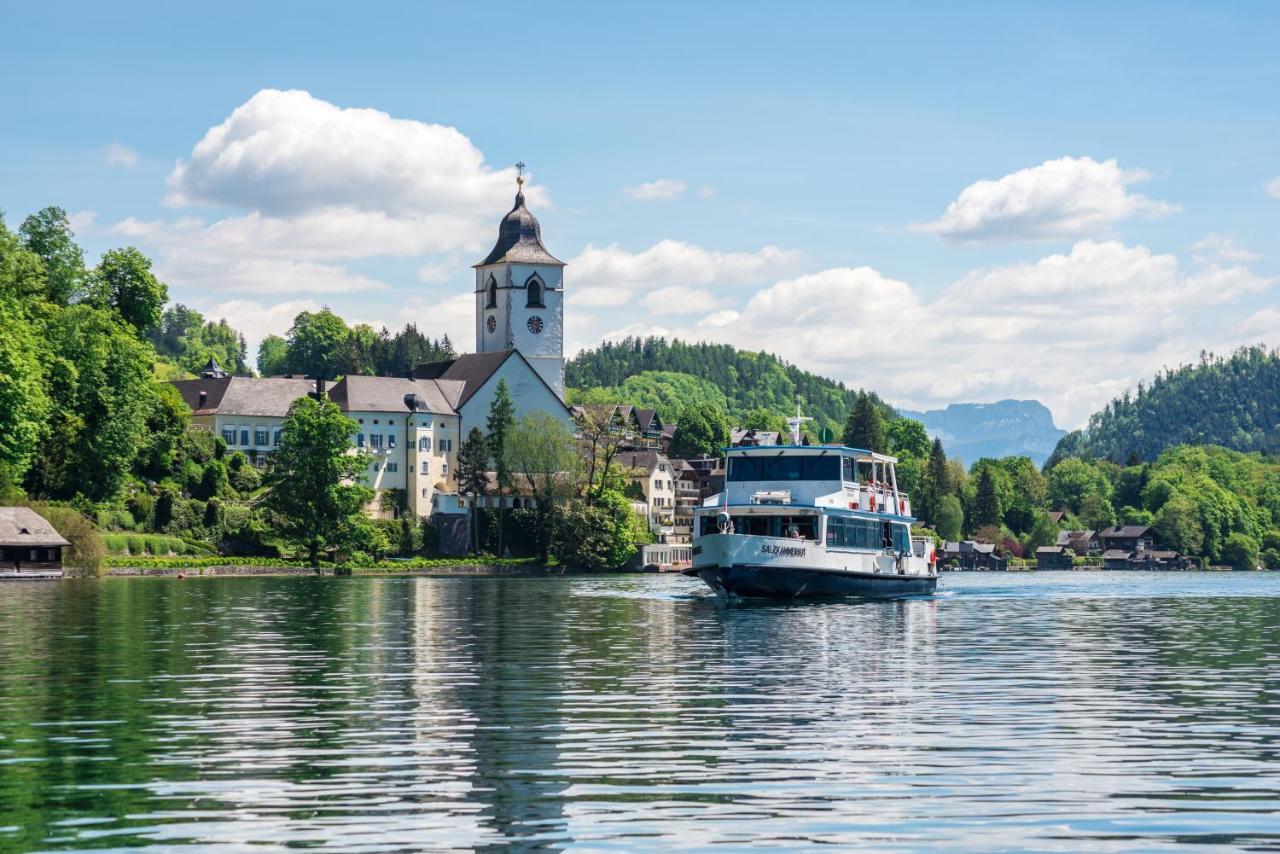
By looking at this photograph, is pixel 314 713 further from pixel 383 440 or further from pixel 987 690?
pixel 383 440

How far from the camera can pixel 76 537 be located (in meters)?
99.2

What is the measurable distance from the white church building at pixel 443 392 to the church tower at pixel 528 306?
0.11 m

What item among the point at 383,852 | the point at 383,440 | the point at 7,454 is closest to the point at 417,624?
the point at 383,852

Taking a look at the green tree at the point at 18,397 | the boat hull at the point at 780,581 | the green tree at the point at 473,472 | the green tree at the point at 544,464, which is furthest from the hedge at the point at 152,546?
the boat hull at the point at 780,581

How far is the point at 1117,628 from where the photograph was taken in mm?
53688

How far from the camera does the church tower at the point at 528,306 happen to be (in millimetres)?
178000

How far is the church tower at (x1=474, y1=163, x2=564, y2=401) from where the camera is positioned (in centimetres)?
17800

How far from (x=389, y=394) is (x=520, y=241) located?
2709 centimetres

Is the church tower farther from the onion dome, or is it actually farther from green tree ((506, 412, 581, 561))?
green tree ((506, 412, 581, 561))

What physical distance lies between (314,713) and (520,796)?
334 inches

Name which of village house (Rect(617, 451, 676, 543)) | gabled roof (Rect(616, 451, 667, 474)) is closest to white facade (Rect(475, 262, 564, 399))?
village house (Rect(617, 451, 676, 543))

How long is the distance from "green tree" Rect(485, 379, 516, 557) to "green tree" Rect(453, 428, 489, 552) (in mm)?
1081

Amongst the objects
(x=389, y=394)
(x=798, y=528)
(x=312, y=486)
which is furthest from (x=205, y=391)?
(x=798, y=528)

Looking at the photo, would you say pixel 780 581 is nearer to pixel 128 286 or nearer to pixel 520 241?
pixel 128 286
